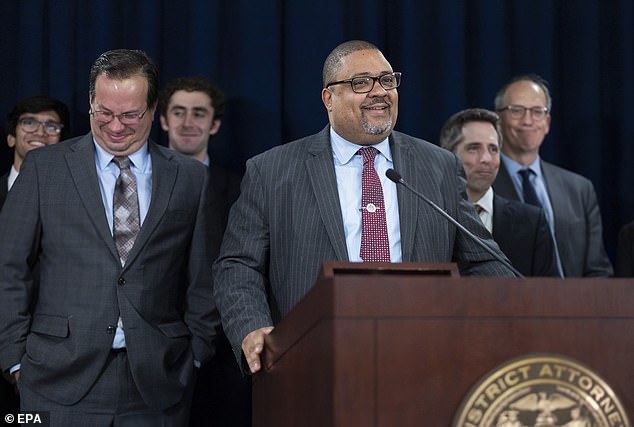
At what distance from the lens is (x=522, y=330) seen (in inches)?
66.9

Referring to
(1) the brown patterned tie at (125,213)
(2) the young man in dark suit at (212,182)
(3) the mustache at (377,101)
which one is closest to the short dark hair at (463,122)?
(2) the young man in dark suit at (212,182)

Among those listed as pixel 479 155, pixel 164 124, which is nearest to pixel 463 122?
pixel 479 155

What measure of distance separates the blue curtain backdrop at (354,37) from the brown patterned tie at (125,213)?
1290mm

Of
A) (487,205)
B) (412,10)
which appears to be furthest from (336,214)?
(412,10)

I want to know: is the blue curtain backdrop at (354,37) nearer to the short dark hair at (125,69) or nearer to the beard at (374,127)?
the short dark hair at (125,69)

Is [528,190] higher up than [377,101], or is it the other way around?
[377,101]

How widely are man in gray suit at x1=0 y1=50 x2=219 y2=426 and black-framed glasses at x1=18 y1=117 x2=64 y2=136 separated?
31.2 inches

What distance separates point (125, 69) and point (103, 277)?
1.93ft

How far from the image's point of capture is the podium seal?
1.65 metres

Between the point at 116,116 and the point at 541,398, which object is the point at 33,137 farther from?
the point at 541,398

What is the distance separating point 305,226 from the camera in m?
2.55

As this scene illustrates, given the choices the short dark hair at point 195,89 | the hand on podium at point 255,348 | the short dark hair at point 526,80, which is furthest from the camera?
the short dark hair at point 526,80

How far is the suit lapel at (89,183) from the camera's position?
279cm

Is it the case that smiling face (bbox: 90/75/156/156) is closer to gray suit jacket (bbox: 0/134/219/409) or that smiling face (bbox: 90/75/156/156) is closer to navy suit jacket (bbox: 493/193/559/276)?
gray suit jacket (bbox: 0/134/219/409)
